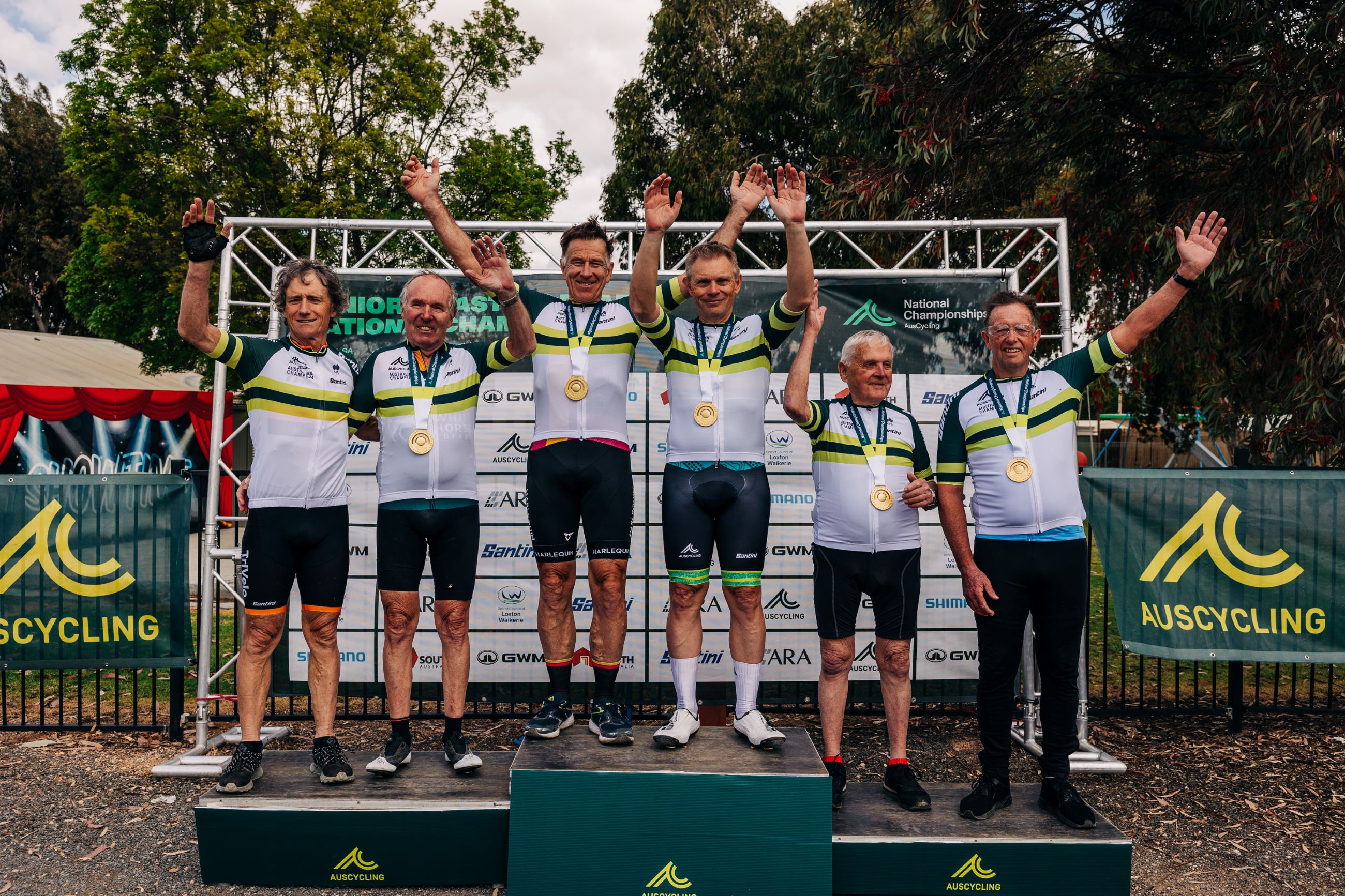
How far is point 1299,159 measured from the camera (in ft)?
21.1

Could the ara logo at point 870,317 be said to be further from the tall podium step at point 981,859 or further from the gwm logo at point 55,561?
the gwm logo at point 55,561

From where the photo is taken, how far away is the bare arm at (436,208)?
3.69 meters

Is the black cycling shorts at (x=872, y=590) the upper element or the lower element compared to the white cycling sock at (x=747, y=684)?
upper

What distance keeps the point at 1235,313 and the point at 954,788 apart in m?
6.85

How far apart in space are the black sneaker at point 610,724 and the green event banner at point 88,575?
2.75m

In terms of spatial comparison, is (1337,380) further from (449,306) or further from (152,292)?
(152,292)

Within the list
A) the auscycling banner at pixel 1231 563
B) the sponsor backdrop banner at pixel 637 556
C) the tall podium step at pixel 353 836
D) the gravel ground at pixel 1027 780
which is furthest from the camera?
the sponsor backdrop banner at pixel 637 556

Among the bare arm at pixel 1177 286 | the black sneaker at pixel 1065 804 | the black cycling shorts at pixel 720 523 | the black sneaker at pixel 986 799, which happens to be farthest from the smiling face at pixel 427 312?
the black sneaker at pixel 1065 804

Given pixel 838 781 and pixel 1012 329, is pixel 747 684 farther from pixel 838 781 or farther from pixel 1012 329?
pixel 1012 329

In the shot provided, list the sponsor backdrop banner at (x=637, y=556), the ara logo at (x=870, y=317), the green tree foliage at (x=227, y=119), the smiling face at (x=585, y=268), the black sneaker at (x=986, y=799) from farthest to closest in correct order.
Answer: the green tree foliage at (x=227, y=119) < the ara logo at (x=870, y=317) < the sponsor backdrop banner at (x=637, y=556) < the smiling face at (x=585, y=268) < the black sneaker at (x=986, y=799)

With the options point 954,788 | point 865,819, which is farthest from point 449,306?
point 954,788

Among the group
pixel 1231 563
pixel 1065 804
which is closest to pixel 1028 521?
pixel 1065 804

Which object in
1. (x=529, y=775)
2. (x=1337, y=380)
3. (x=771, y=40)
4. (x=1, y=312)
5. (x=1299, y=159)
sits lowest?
(x=529, y=775)

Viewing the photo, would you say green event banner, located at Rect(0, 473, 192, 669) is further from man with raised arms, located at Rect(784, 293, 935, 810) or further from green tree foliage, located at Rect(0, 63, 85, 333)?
green tree foliage, located at Rect(0, 63, 85, 333)
